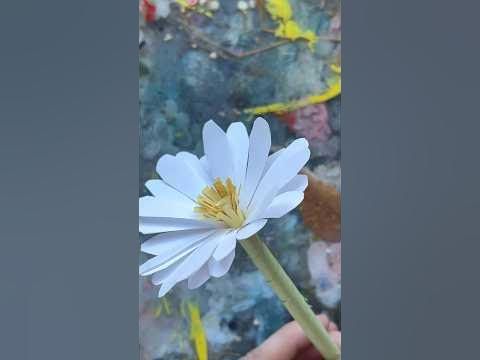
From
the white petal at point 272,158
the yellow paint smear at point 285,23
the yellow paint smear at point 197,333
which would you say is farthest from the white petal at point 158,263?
the yellow paint smear at point 285,23

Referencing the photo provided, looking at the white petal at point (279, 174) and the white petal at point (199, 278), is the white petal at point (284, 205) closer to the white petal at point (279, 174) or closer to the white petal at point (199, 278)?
the white petal at point (279, 174)

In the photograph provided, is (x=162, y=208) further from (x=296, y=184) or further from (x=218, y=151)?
(x=296, y=184)

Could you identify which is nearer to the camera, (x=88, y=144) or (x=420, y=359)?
(x=420, y=359)

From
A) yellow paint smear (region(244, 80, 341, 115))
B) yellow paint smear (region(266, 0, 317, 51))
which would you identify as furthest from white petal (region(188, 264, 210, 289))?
yellow paint smear (region(266, 0, 317, 51))

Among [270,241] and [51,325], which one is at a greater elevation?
[270,241]

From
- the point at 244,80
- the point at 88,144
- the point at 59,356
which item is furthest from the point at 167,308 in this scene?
the point at 244,80

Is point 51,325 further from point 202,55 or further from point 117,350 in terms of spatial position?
point 202,55
